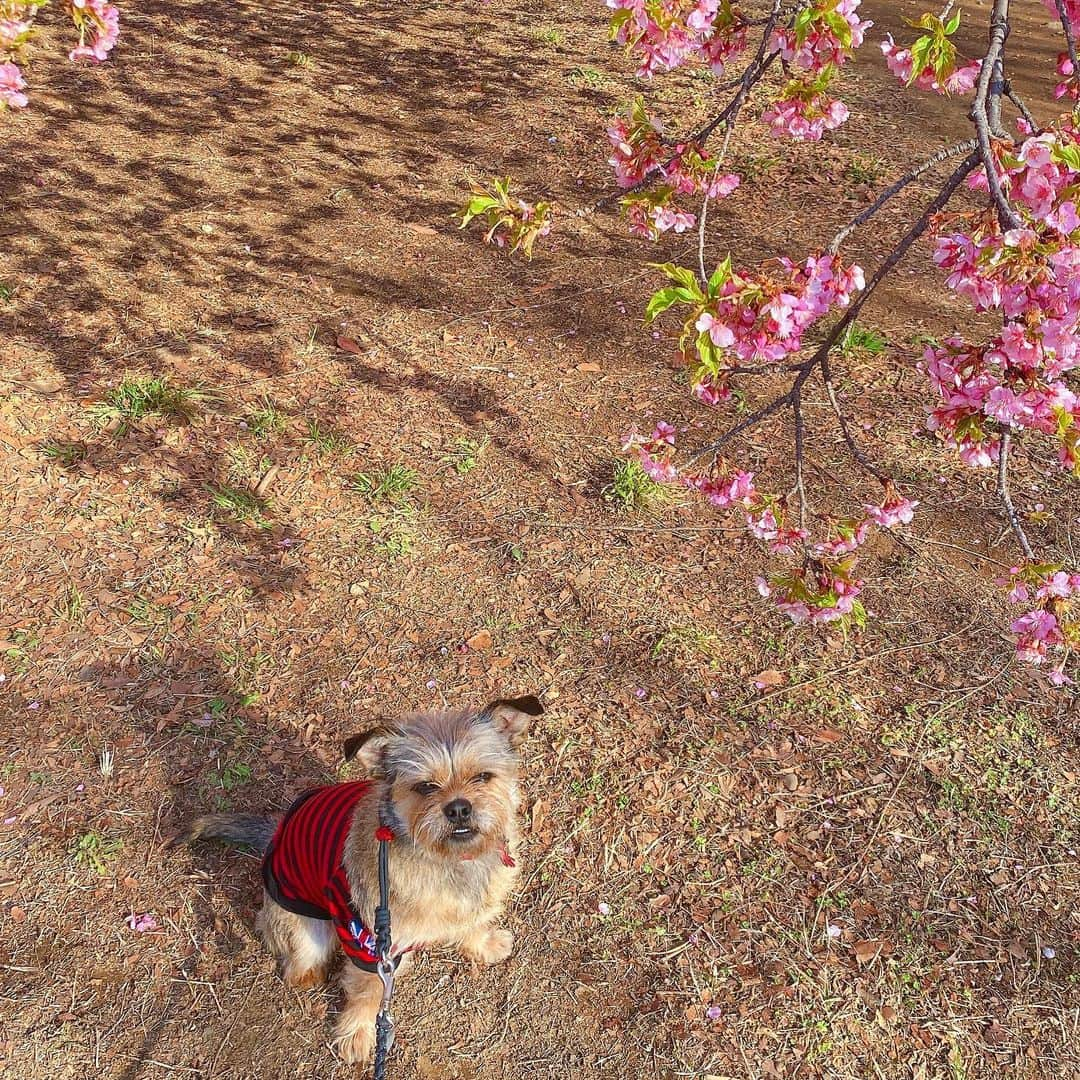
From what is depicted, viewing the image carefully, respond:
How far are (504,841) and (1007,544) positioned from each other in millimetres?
3743

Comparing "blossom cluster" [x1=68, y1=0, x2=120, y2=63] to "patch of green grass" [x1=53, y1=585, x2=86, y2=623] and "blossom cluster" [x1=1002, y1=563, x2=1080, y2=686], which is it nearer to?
"patch of green grass" [x1=53, y1=585, x2=86, y2=623]

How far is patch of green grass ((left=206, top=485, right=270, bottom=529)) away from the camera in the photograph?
17.2 ft

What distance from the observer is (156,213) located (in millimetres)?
7723

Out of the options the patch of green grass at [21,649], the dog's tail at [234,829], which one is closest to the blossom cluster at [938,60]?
the dog's tail at [234,829]

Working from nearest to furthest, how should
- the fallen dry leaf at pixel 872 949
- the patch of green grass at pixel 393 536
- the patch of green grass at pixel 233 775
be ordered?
1. the fallen dry leaf at pixel 872 949
2. the patch of green grass at pixel 233 775
3. the patch of green grass at pixel 393 536

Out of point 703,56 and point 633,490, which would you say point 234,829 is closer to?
point 633,490

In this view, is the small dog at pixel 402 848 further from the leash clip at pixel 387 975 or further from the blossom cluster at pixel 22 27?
the blossom cluster at pixel 22 27

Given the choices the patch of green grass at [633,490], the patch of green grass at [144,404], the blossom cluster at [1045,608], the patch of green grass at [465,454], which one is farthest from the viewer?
the patch of green grass at [144,404]

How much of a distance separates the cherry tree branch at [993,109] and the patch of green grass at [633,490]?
9.47ft

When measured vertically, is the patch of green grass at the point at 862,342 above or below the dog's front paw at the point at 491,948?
above

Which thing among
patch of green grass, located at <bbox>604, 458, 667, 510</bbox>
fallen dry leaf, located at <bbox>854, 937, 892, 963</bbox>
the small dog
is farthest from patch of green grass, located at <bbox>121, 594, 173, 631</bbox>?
fallen dry leaf, located at <bbox>854, 937, 892, 963</bbox>

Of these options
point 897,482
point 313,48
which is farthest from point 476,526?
point 313,48

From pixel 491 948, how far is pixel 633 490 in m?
2.85

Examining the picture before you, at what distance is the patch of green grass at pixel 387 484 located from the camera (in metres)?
5.40
